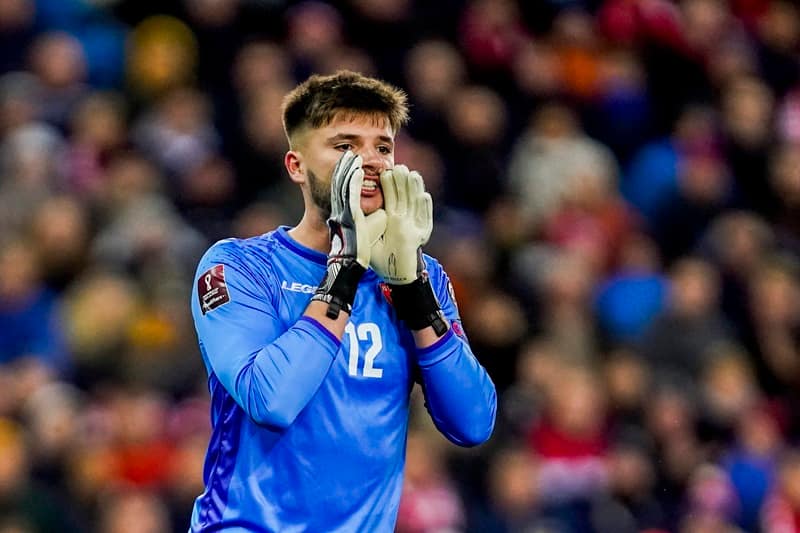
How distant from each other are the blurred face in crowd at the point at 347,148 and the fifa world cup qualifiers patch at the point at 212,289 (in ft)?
1.35

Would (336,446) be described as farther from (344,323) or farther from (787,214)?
(787,214)

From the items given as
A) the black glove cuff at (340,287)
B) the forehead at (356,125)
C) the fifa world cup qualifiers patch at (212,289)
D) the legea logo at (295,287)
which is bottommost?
the legea logo at (295,287)

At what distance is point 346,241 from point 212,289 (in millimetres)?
439

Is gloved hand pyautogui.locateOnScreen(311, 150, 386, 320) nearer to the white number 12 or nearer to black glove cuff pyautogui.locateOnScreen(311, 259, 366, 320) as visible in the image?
black glove cuff pyautogui.locateOnScreen(311, 259, 366, 320)

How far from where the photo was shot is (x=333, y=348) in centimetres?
438

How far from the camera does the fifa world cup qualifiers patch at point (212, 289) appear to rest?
4.54 meters

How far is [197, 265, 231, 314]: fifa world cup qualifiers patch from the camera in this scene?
4543mm

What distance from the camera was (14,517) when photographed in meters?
8.27

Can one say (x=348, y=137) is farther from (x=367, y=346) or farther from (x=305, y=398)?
(x=305, y=398)

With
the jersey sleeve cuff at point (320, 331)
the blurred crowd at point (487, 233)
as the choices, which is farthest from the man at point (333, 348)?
the blurred crowd at point (487, 233)

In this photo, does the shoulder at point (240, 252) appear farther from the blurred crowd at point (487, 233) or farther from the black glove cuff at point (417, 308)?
the blurred crowd at point (487, 233)

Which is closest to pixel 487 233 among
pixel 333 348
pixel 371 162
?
pixel 371 162

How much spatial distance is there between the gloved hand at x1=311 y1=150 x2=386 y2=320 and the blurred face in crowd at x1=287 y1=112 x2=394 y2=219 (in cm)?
12

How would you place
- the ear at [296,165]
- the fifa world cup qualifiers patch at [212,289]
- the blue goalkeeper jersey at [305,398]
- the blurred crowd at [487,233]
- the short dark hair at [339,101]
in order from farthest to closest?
the blurred crowd at [487,233] → the ear at [296,165] → the short dark hair at [339,101] → the fifa world cup qualifiers patch at [212,289] → the blue goalkeeper jersey at [305,398]
